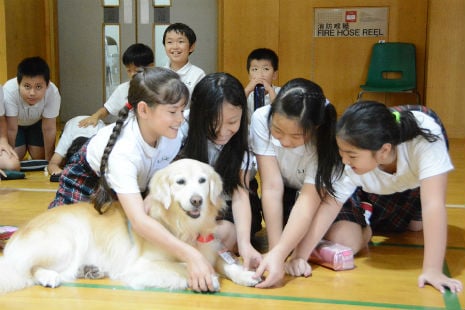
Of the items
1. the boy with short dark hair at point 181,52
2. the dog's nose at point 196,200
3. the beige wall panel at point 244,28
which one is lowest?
the dog's nose at point 196,200

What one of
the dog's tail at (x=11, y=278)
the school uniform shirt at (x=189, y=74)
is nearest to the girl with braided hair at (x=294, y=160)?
the dog's tail at (x=11, y=278)

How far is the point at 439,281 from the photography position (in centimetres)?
207

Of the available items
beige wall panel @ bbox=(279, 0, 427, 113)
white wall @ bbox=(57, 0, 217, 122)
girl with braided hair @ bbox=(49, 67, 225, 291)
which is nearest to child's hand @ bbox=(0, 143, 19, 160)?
girl with braided hair @ bbox=(49, 67, 225, 291)

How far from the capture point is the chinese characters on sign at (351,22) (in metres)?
6.75

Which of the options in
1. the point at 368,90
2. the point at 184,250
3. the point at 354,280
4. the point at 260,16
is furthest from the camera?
the point at 260,16

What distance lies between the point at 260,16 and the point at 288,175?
473 cm

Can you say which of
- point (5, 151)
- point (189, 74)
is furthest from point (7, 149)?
point (189, 74)

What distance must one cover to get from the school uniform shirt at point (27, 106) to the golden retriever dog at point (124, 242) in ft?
7.80

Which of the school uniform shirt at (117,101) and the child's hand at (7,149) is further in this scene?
the school uniform shirt at (117,101)

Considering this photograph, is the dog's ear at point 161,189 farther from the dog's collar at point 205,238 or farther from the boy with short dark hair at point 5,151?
the boy with short dark hair at point 5,151

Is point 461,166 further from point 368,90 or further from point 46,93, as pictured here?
point 46,93

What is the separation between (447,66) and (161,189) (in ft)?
16.7

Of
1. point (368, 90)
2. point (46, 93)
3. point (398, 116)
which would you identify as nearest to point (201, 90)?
point (398, 116)

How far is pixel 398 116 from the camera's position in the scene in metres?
2.11
